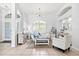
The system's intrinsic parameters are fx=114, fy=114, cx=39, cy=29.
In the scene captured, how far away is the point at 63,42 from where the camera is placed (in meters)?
4.36

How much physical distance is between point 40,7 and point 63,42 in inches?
64.9

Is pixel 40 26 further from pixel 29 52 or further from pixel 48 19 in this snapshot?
pixel 29 52

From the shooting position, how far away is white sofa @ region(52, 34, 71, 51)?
4.00 meters

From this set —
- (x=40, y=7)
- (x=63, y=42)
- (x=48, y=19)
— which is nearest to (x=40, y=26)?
(x=48, y=19)

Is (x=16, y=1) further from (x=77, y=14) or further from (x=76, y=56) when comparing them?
(x=76, y=56)

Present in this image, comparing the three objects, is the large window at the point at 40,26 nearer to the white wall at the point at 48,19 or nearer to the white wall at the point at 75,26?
the white wall at the point at 48,19

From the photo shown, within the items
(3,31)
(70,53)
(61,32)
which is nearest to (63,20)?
(61,32)

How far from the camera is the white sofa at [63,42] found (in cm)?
400

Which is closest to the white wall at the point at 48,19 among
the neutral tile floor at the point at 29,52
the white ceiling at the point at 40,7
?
the white ceiling at the point at 40,7

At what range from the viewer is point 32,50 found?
12.6ft

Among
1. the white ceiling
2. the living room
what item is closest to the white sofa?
the living room

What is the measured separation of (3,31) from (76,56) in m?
2.45

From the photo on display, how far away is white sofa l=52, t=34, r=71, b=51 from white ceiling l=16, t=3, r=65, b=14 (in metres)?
1.04

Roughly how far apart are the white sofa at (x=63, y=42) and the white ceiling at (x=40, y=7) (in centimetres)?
104
